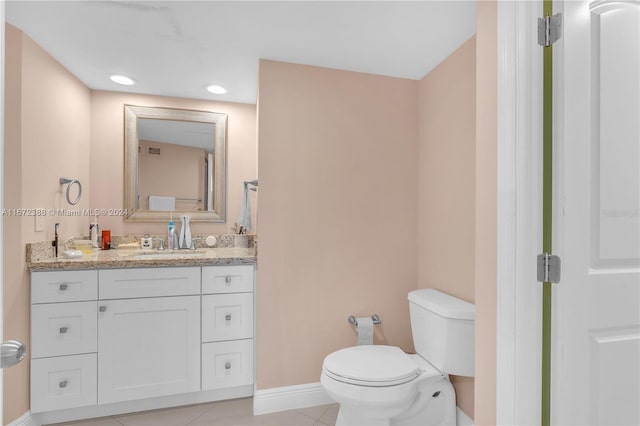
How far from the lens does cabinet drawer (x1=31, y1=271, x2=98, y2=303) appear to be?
1856 mm

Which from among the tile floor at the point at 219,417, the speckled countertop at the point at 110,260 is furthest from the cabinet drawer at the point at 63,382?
the speckled countertop at the point at 110,260

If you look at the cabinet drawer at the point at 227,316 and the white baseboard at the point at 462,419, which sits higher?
the cabinet drawer at the point at 227,316

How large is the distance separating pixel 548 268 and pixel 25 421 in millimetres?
2579

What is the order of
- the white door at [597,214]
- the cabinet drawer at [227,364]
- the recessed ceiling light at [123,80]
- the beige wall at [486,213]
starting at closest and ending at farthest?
the white door at [597,214] → the beige wall at [486,213] → the cabinet drawer at [227,364] → the recessed ceiling light at [123,80]

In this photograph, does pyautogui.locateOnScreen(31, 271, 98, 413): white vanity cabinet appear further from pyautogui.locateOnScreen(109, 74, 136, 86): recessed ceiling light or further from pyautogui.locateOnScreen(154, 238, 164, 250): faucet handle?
pyautogui.locateOnScreen(109, 74, 136, 86): recessed ceiling light

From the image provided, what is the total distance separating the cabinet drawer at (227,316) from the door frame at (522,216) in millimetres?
1494

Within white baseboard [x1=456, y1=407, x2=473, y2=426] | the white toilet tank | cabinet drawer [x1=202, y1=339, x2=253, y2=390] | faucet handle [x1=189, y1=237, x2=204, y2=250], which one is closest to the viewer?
the white toilet tank

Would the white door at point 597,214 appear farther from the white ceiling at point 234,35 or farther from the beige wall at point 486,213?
the white ceiling at point 234,35

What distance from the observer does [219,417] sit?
2020 mm

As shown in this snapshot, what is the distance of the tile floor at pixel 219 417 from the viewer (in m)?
1.95

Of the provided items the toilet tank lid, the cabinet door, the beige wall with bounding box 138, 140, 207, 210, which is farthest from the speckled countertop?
the toilet tank lid

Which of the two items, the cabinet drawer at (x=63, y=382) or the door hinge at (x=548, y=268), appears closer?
the door hinge at (x=548, y=268)

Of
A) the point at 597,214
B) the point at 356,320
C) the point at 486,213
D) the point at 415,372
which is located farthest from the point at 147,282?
the point at 597,214

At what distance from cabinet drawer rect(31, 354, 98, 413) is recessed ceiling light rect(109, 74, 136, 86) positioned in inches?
69.6
